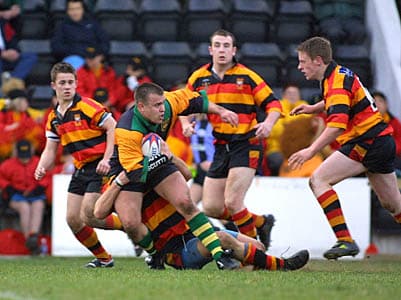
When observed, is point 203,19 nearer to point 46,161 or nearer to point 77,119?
point 77,119

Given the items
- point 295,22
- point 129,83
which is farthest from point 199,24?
point 129,83

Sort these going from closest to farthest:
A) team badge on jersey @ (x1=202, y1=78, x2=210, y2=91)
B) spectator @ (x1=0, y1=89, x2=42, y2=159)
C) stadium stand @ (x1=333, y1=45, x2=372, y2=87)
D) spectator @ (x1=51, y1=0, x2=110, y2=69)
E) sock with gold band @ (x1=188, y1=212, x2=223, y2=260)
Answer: sock with gold band @ (x1=188, y1=212, x2=223, y2=260), team badge on jersey @ (x1=202, y1=78, x2=210, y2=91), spectator @ (x1=0, y1=89, x2=42, y2=159), spectator @ (x1=51, y1=0, x2=110, y2=69), stadium stand @ (x1=333, y1=45, x2=372, y2=87)

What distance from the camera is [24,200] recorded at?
43.0 ft

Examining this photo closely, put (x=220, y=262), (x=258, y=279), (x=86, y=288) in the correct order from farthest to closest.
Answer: (x=220, y=262), (x=258, y=279), (x=86, y=288)

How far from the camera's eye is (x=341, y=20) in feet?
53.0

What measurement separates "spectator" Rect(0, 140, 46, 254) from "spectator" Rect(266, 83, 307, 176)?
9.24ft

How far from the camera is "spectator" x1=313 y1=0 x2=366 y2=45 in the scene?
15.9 m

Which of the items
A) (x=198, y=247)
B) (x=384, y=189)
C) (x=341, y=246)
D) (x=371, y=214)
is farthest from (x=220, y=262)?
(x=371, y=214)

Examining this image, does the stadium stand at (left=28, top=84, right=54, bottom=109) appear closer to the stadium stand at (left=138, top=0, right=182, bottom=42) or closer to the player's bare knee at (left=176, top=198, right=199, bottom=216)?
the stadium stand at (left=138, top=0, right=182, bottom=42)

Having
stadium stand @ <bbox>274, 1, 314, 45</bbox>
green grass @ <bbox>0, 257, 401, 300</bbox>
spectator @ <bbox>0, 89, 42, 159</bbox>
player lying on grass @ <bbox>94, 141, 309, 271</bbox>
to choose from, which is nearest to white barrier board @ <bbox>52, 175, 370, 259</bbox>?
spectator @ <bbox>0, 89, 42, 159</bbox>

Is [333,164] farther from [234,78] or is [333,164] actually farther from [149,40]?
[149,40]

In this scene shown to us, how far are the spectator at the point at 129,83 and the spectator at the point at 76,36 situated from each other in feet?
2.22

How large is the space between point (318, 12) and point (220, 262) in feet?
26.8

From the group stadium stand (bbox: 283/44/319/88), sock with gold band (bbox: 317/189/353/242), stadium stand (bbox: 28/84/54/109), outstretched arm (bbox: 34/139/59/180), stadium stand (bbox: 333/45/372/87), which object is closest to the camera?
sock with gold band (bbox: 317/189/353/242)
